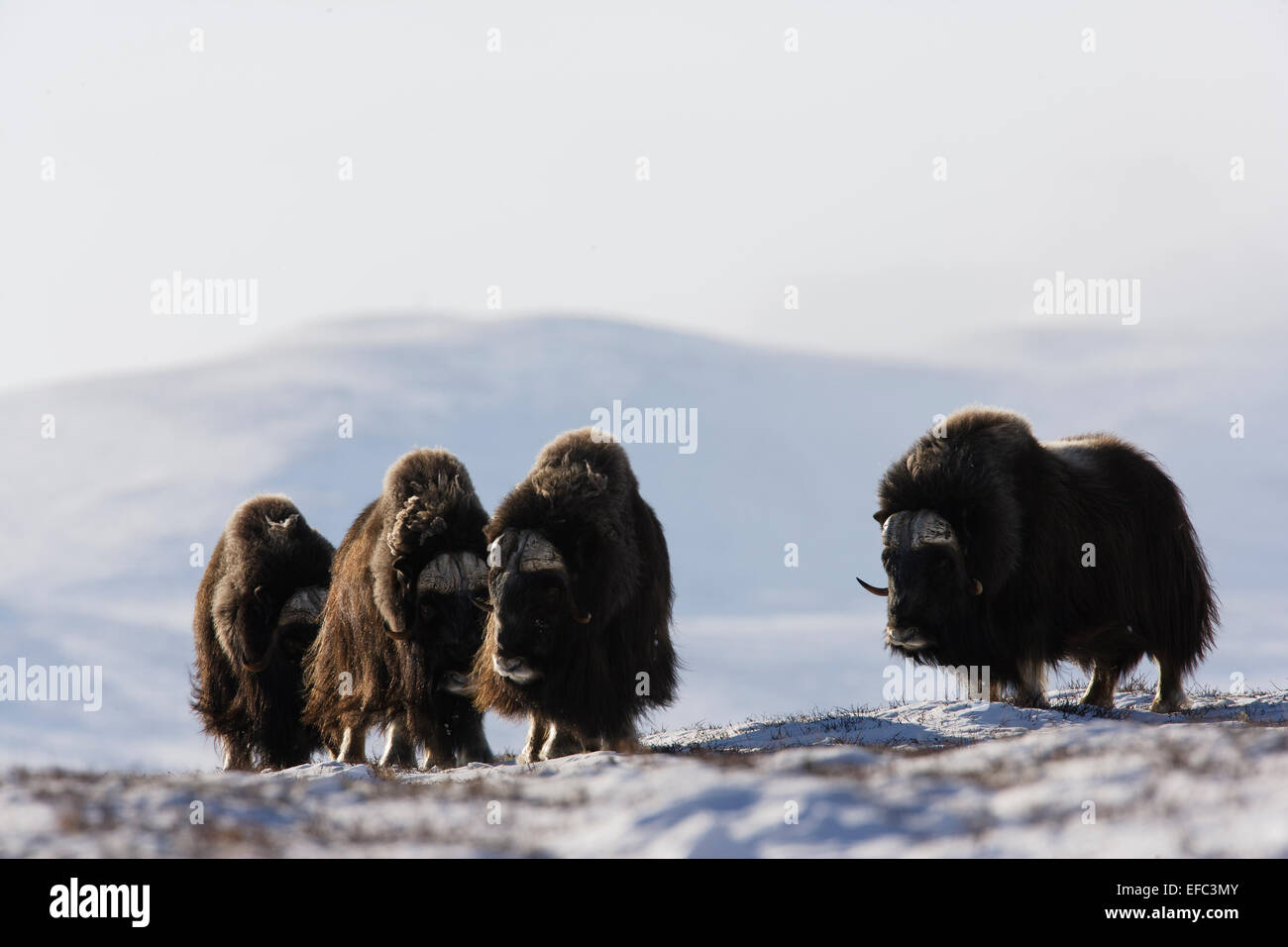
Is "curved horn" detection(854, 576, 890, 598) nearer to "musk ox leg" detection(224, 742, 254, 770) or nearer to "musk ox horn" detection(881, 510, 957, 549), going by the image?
"musk ox horn" detection(881, 510, 957, 549)

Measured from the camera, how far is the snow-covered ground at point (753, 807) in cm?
473

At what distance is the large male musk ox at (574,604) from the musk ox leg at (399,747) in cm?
87

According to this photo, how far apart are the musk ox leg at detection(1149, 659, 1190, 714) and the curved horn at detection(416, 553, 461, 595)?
16.9 feet

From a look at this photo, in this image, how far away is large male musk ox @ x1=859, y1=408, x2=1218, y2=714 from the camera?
979 centimetres

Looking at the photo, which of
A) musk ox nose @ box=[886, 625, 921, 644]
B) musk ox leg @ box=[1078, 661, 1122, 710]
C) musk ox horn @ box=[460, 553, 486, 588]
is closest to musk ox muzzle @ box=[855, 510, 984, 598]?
musk ox nose @ box=[886, 625, 921, 644]

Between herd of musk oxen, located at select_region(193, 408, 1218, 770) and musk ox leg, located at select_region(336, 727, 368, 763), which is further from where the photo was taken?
musk ox leg, located at select_region(336, 727, 368, 763)

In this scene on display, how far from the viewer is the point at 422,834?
16.9 ft

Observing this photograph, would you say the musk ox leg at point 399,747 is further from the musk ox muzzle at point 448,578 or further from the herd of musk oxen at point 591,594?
the musk ox muzzle at point 448,578

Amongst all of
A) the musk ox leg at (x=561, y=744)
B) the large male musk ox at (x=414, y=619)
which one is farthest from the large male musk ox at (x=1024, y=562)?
the large male musk ox at (x=414, y=619)

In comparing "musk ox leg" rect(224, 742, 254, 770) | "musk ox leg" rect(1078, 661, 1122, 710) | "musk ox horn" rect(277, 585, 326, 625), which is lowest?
"musk ox leg" rect(224, 742, 254, 770)

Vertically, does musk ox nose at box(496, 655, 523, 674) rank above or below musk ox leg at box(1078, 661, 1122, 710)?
above

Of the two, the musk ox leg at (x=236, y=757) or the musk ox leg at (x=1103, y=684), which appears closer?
the musk ox leg at (x=1103, y=684)
